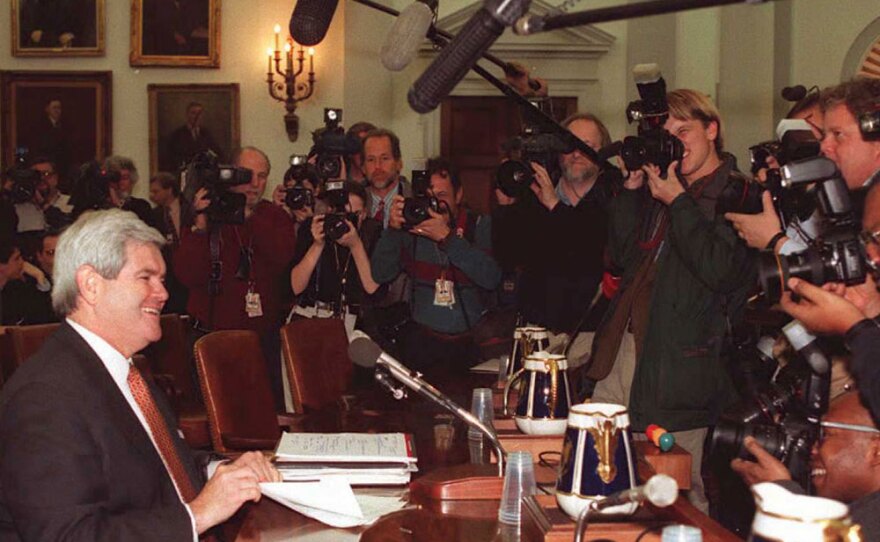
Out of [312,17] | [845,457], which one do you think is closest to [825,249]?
[845,457]

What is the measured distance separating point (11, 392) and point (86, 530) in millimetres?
348

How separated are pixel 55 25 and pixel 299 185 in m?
5.78

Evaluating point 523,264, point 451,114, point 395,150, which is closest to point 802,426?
point 523,264

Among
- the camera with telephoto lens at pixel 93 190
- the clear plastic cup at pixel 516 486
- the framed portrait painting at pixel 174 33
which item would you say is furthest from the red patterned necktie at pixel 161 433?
the framed portrait painting at pixel 174 33

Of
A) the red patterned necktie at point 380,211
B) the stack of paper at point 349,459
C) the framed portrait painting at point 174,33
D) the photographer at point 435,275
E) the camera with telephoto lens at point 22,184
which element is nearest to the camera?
the stack of paper at point 349,459

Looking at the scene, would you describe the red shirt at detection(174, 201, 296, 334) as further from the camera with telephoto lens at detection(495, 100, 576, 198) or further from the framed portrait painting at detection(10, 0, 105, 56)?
the framed portrait painting at detection(10, 0, 105, 56)

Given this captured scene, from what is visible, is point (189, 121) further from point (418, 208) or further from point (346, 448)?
point (346, 448)

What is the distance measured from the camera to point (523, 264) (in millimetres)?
4984

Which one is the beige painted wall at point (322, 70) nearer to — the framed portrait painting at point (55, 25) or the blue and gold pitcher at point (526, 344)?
the framed portrait painting at point (55, 25)

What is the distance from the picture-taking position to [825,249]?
257cm

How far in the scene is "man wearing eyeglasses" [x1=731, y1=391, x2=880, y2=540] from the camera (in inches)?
95.8

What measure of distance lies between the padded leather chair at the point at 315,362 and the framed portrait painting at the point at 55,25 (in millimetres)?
7108

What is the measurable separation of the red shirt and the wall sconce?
5207 mm

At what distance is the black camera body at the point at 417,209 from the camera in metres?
A: 5.05
